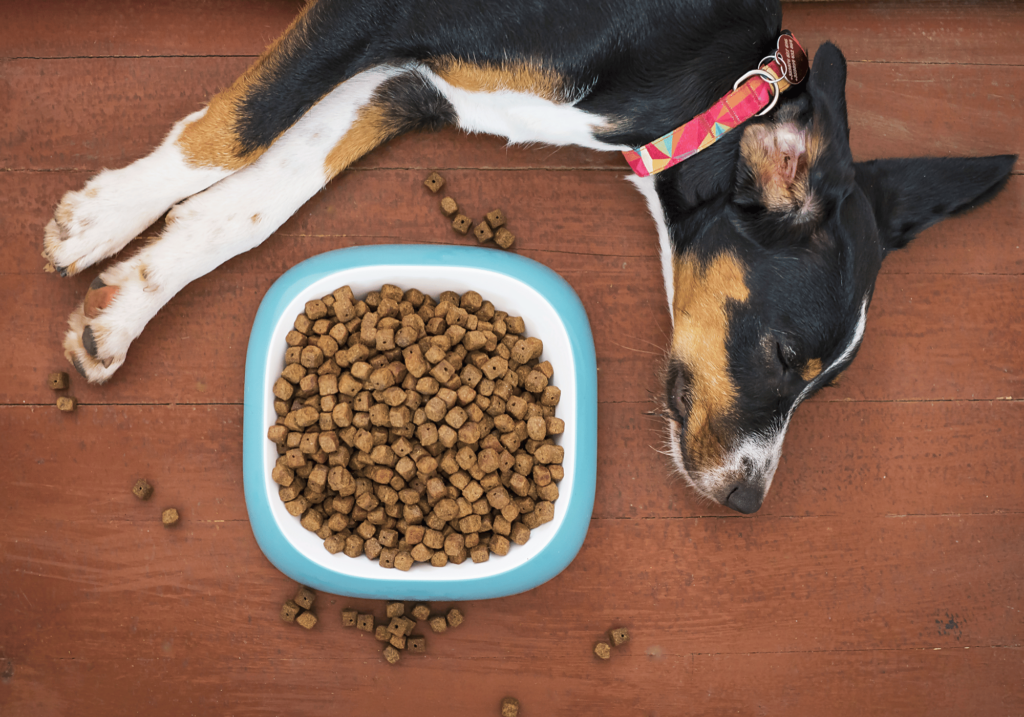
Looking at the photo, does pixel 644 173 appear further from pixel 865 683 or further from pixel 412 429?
pixel 865 683

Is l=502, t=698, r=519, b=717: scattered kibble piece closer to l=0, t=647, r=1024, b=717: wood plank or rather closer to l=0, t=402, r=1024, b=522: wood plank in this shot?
l=0, t=647, r=1024, b=717: wood plank

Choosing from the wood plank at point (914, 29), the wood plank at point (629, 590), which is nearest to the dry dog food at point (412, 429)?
the wood plank at point (629, 590)

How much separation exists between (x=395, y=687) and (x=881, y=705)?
1.46 metres

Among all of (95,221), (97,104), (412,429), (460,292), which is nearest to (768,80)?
(460,292)

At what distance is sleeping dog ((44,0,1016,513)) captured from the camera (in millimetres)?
1412

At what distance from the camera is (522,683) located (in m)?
1.85

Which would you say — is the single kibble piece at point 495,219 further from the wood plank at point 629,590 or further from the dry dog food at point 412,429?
the wood plank at point 629,590

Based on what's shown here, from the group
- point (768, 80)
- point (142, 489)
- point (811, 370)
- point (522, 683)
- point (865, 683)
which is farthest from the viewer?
point (865, 683)

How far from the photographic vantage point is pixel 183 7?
5.90ft

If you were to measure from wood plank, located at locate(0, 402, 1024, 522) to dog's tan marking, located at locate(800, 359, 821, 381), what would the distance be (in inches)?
17.7

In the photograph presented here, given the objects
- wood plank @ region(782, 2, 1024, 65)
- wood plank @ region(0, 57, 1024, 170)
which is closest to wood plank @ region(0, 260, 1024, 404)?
wood plank @ region(0, 57, 1024, 170)

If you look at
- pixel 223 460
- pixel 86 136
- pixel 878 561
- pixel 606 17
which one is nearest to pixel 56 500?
pixel 223 460

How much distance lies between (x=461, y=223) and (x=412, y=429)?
581 millimetres

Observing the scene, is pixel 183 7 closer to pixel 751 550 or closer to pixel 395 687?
pixel 395 687
